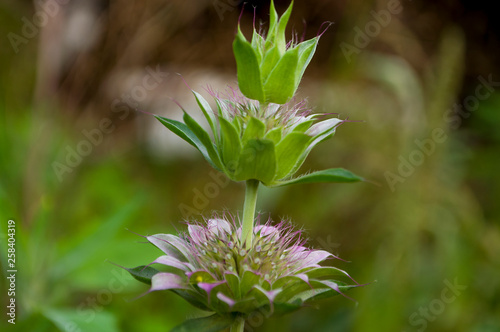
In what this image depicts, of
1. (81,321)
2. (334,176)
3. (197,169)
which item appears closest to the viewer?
(334,176)

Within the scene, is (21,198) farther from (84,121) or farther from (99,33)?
(99,33)

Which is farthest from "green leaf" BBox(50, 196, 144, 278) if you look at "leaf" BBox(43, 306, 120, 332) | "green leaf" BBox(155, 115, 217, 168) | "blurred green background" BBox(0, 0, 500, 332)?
"green leaf" BBox(155, 115, 217, 168)

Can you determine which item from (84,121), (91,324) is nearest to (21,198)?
(91,324)

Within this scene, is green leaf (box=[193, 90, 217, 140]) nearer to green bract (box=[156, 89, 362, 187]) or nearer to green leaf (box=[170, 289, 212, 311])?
green bract (box=[156, 89, 362, 187])

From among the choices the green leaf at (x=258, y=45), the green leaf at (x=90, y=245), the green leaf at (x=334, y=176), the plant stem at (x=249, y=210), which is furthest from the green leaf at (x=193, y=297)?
the green leaf at (x=90, y=245)

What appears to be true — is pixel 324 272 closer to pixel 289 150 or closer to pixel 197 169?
pixel 289 150

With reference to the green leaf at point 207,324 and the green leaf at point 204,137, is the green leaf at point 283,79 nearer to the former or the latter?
the green leaf at point 204,137

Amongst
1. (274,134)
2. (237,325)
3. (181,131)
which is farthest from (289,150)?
(237,325)

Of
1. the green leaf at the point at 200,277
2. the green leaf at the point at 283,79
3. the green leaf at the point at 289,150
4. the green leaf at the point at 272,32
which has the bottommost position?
the green leaf at the point at 200,277
